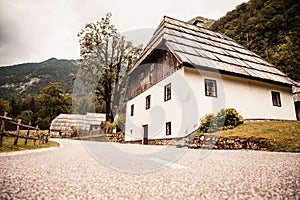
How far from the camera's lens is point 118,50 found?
25.5 m

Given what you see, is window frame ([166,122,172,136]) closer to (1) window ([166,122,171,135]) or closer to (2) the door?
(1) window ([166,122,171,135])

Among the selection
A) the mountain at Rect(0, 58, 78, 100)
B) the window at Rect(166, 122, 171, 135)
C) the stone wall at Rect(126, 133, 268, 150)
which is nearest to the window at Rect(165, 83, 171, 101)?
the window at Rect(166, 122, 171, 135)

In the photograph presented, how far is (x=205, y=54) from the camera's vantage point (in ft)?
40.0

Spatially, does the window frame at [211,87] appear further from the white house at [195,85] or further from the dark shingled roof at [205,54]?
the dark shingled roof at [205,54]

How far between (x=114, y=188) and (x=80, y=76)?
2455 centimetres

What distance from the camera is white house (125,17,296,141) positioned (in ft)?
35.9

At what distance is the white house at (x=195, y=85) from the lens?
10930 mm

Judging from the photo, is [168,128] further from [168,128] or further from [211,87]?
[211,87]

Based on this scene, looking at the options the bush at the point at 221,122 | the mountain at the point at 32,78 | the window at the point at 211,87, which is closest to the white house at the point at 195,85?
the window at the point at 211,87

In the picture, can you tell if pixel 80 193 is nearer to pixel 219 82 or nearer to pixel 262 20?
pixel 219 82

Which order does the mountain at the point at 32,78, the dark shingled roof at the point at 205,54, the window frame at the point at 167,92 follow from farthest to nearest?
the mountain at the point at 32,78
the window frame at the point at 167,92
the dark shingled roof at the point at 205,54

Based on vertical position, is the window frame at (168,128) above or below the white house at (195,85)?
below

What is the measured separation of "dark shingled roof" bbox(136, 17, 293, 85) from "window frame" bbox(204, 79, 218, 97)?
0.83 m

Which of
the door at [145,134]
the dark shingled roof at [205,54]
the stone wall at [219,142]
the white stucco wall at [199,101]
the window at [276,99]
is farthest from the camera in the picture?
the door at [145,134]
